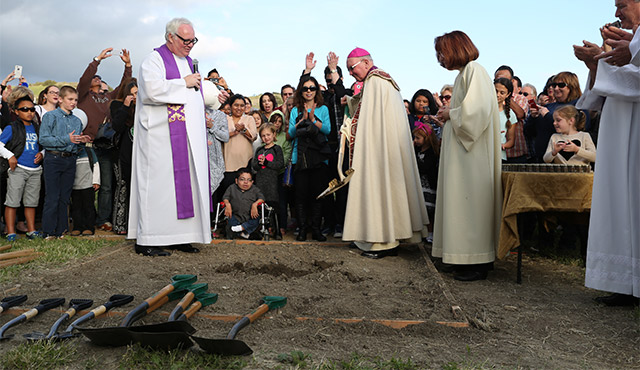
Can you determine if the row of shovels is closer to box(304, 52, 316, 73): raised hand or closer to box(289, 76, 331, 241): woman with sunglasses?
box(289, 76, 331, 241): woman with sunglasses

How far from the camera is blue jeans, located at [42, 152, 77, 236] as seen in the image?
7316 mm

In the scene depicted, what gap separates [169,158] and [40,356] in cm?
352

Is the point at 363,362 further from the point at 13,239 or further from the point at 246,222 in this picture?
the point at 13,239

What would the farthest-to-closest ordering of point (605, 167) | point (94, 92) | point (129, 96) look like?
point (94, 92) → point (129, 96) → point (605, 167)

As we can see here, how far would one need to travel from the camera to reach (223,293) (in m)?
4.45

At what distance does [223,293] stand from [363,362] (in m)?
1.82

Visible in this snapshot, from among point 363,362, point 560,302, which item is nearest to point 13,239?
point 363,362

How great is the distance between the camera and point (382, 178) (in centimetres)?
646

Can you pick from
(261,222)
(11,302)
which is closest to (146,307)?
(11,302)

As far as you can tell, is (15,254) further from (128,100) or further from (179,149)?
(128,100)

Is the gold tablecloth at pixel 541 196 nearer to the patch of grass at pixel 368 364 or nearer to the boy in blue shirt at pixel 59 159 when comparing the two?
the patch of grass at pixel 368 364

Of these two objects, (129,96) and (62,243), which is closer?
(62,243)

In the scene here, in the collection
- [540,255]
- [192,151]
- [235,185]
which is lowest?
[540,255]

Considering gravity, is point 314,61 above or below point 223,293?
above
